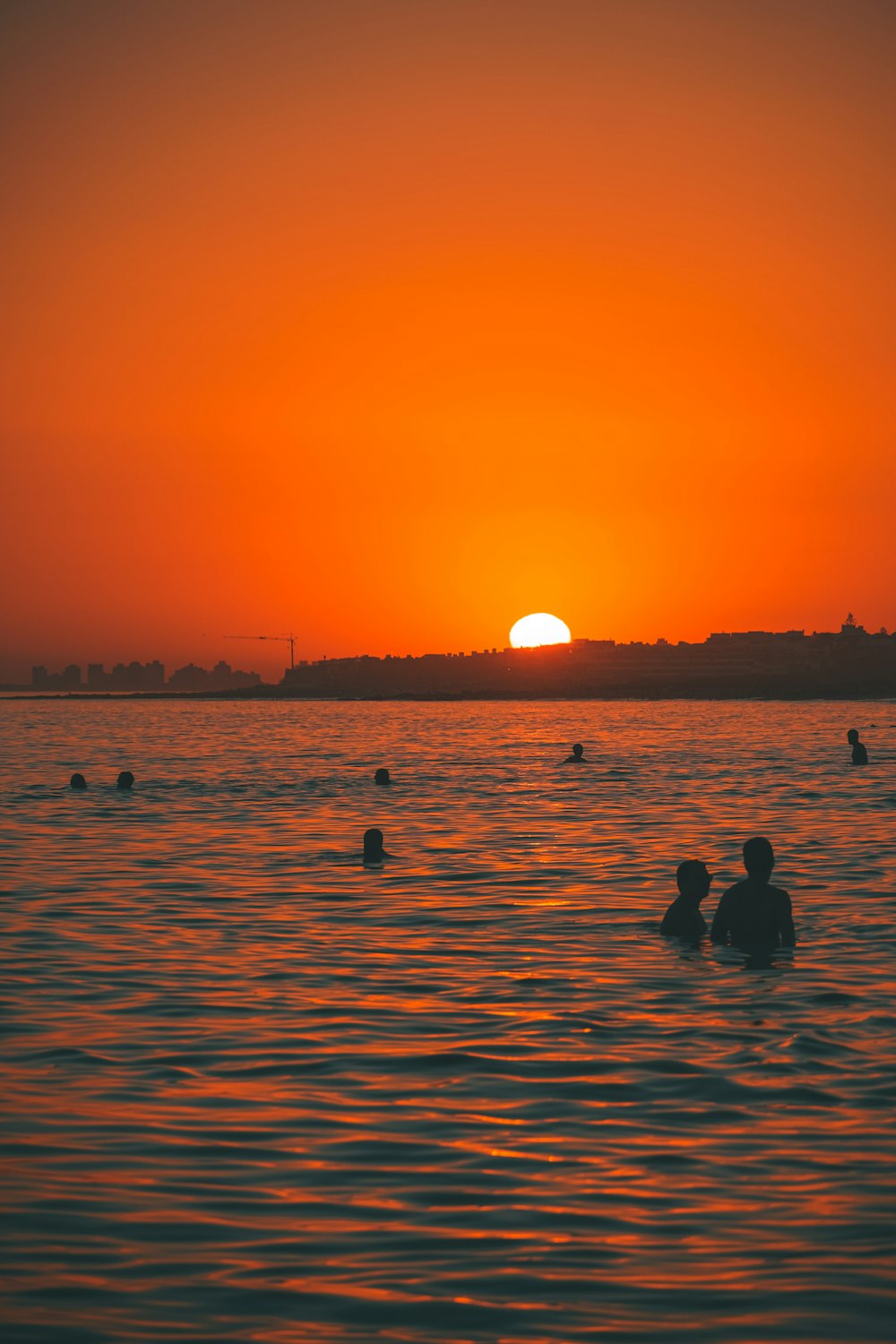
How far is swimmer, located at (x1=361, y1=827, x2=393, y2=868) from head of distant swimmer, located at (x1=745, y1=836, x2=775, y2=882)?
11.3 metres

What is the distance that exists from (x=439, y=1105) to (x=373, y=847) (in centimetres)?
1673

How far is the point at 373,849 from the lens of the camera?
2827 centimetres

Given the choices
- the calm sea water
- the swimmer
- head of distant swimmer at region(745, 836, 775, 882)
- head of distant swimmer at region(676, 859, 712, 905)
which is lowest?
the calm sea water

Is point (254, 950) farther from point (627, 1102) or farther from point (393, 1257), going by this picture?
point (393, 1257)

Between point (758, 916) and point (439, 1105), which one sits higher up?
point (758, 916)

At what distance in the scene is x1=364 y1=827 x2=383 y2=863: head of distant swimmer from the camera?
92.5ft

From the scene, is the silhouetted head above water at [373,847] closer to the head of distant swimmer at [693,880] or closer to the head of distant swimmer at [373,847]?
the head of distant swimmer at [373,847]

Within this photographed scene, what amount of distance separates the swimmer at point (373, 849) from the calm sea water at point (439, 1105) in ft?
3.08

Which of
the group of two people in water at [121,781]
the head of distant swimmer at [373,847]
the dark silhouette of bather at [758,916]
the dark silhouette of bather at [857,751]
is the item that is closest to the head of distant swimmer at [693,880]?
the dark silhouette of bather at [758,916]

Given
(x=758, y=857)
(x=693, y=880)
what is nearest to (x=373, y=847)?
(x=693, y=880)

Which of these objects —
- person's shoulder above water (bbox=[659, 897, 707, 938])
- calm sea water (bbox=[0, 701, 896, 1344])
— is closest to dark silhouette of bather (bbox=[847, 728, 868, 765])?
calm sea water (bbox=[0, 701, 896, 1344])

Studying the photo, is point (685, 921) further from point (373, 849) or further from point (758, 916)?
point (373, 849)

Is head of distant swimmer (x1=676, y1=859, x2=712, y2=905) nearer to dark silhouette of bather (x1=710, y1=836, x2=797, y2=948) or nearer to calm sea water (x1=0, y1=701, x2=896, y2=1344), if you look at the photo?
dark silhouette of bather (x1=710, y1=836, x2=797, y2=948)

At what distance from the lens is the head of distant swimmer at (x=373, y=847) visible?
28.2 metres
